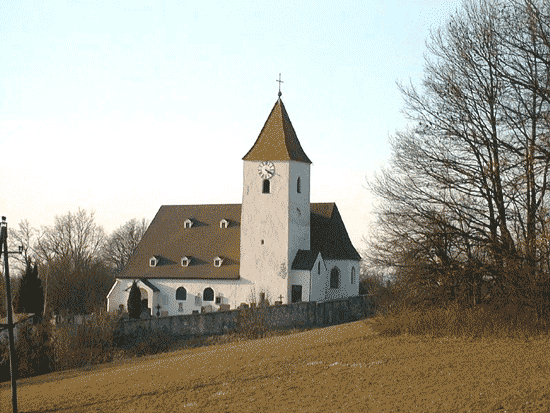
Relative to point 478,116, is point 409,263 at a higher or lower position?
lower

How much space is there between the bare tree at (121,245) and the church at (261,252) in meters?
33.7

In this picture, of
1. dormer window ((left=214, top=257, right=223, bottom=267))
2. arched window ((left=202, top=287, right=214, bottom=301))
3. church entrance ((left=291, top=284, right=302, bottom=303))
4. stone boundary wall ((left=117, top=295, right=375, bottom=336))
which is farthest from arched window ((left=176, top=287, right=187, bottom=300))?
stone boundary wall ((left=117, top=295, right=375, bottom=336))

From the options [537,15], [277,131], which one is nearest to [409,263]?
[537,15]

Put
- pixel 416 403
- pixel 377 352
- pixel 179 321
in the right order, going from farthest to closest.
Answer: pixel 179 321 < pixel 377 352 < pixel 416 403

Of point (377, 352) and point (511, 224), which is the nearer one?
point (377, 352)

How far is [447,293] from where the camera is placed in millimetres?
18500

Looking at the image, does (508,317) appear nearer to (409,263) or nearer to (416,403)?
(409,263)

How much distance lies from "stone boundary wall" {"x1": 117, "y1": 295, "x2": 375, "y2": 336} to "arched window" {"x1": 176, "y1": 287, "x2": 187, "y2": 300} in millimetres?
12180

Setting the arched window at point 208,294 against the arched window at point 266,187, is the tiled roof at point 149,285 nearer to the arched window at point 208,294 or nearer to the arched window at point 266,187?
the arched window at point 208,294

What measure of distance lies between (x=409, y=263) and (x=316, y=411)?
8386 mm

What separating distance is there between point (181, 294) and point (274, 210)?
9.33 m

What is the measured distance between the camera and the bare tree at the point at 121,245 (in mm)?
83688

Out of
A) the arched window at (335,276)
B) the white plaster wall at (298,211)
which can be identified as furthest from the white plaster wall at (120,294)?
the arched window at (335,276)

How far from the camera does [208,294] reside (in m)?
47.9
